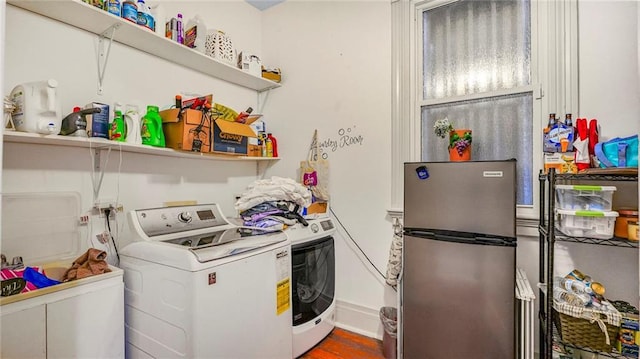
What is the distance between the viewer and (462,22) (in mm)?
2094

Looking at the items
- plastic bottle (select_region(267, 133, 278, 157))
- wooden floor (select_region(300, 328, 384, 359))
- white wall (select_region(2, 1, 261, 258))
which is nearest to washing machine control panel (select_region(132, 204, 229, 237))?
white wall (select_region(2, 1, 261, 258))

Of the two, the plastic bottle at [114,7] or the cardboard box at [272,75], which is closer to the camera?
the plastic bottle at [114,7]

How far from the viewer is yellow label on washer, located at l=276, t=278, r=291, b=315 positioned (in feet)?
5.76

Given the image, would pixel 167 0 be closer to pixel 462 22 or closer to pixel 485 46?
pixel 462 22

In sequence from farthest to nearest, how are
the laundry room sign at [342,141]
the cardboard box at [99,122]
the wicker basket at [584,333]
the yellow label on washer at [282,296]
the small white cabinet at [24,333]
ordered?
the laundry room sign at [342,141] → the yellow label on washer at [282,296] → the cardboard box at [99,122] → the wicker basket at [584,333] → the small white cabinet at [24,333]

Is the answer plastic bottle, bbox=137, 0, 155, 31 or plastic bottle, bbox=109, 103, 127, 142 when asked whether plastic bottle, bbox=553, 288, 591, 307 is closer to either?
plastic bottle, bbox=109, 103, 127, 142

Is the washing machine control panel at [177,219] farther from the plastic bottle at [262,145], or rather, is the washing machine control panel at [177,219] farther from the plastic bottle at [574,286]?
the plastic bottle at [574,286]

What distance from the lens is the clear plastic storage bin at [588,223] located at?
1359 mm

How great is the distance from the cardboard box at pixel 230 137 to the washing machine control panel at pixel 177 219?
42 centimetres

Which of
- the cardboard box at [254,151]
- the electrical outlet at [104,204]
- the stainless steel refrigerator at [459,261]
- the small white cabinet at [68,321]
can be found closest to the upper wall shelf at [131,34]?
the cardboard box at [254,151]

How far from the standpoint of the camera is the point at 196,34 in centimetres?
220

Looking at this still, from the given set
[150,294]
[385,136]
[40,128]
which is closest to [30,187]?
[40,128]

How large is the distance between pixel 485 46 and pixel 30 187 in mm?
2740

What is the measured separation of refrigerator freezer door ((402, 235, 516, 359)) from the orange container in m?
0.42
